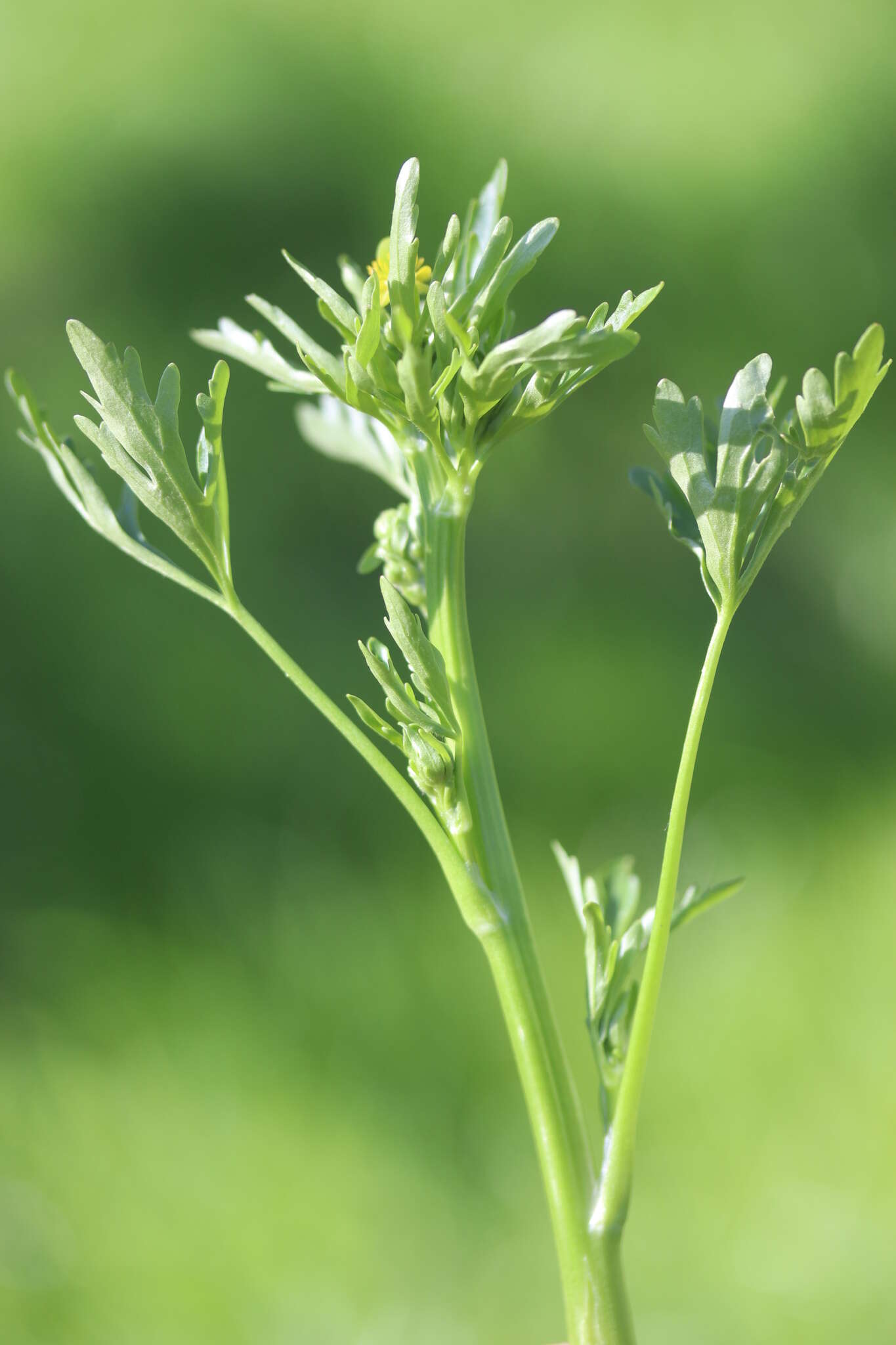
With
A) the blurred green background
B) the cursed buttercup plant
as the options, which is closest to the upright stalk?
the cursed buttercup plant

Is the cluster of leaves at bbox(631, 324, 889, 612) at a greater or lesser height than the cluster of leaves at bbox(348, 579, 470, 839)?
greater

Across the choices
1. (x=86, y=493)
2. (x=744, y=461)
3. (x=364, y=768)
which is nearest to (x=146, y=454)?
(x=86, y=493)

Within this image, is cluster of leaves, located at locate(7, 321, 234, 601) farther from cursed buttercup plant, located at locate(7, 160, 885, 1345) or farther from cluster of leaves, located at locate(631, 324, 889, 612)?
cluster of leaves, located at locate(631, 324, 889, 612)

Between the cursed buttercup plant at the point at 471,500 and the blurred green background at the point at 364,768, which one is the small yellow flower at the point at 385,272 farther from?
the blurred green background at the point at 364,768

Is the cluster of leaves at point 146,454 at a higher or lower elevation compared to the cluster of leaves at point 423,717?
higher

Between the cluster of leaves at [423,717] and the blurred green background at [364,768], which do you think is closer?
the cluster of leaves at [423,717]

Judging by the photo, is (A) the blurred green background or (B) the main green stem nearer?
(B) the main green stem

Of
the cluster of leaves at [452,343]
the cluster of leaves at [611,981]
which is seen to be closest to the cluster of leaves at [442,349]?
the cluster of leaves at [452,343]
